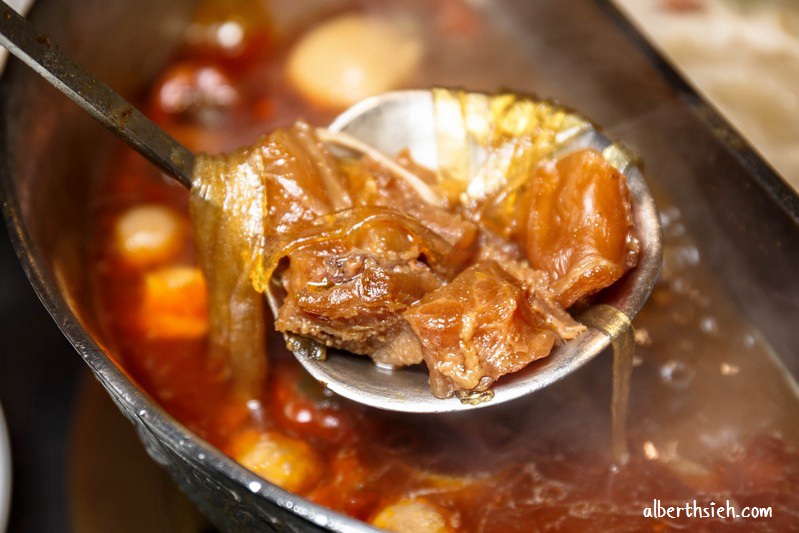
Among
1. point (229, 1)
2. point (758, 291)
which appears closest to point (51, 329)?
point (229, 1)

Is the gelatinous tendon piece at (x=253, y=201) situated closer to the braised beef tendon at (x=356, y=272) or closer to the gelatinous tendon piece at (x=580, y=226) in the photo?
the braised beef tendon at (x=356, y=272)

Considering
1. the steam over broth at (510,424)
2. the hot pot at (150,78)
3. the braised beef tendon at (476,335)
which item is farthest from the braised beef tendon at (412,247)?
the hot pot at (150,78)

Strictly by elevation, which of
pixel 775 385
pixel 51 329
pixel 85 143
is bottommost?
pixel 775 385

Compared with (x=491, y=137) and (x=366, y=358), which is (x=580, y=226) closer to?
(x=491, y=137)

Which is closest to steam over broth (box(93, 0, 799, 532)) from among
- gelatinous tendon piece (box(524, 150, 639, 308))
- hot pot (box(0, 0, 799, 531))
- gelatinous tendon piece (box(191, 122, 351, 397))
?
hot pot (box(0, 0, 799, 531))

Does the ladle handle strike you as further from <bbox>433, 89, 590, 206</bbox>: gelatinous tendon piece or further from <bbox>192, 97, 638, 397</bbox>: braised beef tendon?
<bbox>433, 89, 590, 206</bbox>: gelatinous tendon piece

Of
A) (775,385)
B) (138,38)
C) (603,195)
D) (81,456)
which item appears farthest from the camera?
(138,38)

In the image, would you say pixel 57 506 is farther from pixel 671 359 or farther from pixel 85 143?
pixel 671 359
